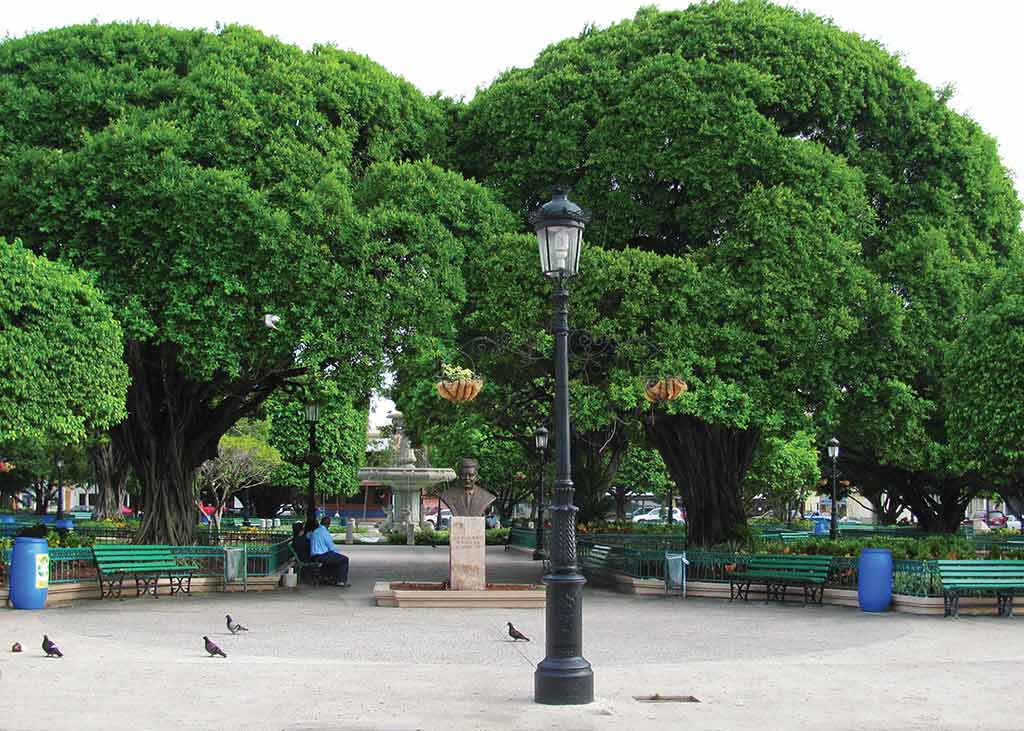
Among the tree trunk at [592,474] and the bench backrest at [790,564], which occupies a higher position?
the tree trunk at [592,474]

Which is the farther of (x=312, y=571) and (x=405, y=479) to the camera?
(x=405, y=479)

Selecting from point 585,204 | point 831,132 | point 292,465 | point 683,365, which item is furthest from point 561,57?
point 292,465

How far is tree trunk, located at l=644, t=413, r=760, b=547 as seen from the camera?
81.0ft

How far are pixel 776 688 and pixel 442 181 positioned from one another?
13649 mm

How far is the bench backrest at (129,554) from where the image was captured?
1889 cm

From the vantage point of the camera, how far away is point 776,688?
10656 mm

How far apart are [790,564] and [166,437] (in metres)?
13.6

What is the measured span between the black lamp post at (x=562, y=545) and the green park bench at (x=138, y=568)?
36.3 feet

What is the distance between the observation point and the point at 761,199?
21422 mm

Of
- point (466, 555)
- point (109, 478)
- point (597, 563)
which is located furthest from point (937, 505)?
point (109, 478)

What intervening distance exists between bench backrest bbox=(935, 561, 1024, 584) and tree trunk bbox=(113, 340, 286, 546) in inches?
562

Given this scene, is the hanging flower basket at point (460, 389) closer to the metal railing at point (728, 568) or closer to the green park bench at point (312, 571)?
the metal railing at point (728, 568)

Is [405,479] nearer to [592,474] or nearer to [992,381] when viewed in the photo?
[592,474]

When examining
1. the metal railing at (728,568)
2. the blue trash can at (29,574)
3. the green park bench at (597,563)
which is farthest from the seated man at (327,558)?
the blue trash can at (29,574)
